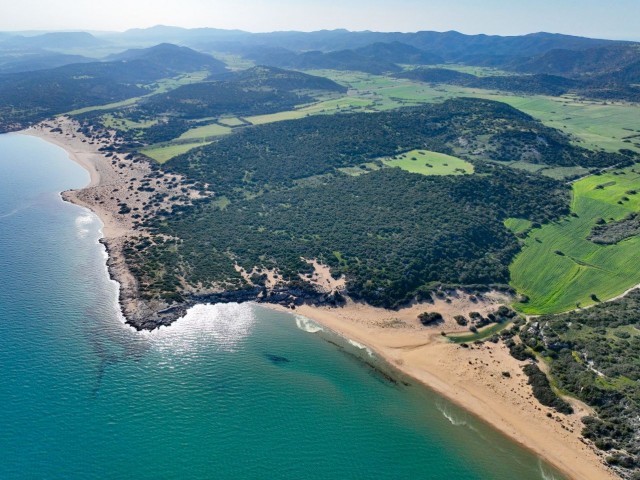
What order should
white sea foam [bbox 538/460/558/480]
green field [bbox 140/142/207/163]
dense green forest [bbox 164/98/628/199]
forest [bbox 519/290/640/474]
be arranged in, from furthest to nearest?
green field [bbox 140/142/207/163] → dense green forest [bbox 164/98/628/199] → forest [bbox 519/290/640/474] → white sea foam [bbox 538/460/558/480]

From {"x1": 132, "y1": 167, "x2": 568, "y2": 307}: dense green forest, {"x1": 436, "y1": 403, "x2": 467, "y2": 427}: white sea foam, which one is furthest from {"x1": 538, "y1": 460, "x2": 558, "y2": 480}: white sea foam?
{"x1": 132, "y1": 167, "x2": 568, "y2": 307}: dense green forest

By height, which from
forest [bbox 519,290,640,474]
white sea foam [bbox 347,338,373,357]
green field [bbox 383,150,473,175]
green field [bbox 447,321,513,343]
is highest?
green field [bbox 383,150,473,175]

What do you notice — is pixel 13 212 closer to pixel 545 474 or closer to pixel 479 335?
pixel 479 335

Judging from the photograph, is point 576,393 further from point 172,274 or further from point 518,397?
point 172,274

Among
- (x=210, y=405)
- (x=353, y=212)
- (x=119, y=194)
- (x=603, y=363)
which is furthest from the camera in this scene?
(x=119, y=194)

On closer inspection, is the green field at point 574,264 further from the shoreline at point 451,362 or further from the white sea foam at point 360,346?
the white sea foam at point 360,346

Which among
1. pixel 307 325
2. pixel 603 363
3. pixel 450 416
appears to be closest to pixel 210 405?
pixel 307 325

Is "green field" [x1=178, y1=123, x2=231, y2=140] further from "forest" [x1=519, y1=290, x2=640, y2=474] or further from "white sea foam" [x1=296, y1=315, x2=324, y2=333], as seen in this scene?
"forest" [x1=519, y1=290, x2=640, y2=474]
